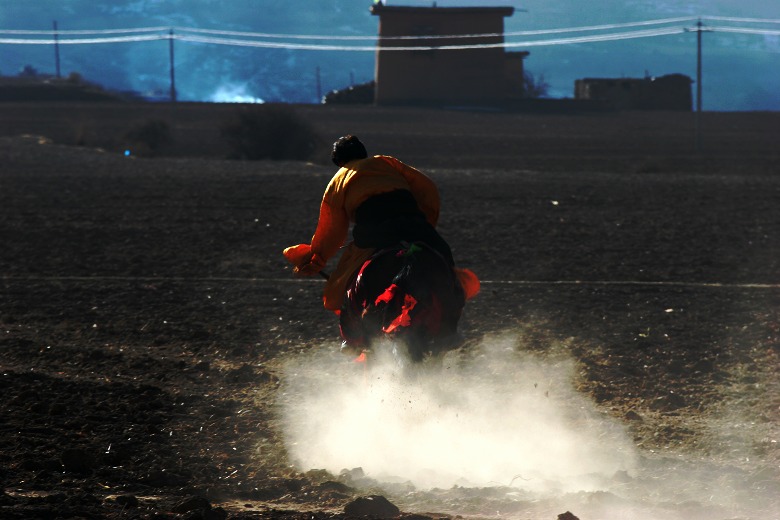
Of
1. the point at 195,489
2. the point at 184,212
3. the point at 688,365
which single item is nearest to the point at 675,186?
the point at 184,212

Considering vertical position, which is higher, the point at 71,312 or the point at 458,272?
the point at 458,272

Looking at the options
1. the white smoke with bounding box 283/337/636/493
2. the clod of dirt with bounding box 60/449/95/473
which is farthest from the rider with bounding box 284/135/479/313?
the clod of dirt with bounding box 60/449/95/473

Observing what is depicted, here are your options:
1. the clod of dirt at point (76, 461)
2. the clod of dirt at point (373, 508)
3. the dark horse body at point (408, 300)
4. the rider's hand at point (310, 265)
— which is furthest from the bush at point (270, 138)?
the clod of dirt at point (373, 508)

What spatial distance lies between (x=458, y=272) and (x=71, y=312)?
4547 mm

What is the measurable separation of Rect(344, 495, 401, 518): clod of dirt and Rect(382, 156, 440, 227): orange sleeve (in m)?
1.87

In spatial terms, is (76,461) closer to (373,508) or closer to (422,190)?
(373,508)

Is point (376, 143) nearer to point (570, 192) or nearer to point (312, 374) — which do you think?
point (570, 192)

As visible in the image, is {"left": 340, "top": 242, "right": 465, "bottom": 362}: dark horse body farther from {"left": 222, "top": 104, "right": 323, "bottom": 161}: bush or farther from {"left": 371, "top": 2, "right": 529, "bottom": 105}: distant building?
{"left": 371, "top": 2, "right": 529, "bottom": 105}: distant building

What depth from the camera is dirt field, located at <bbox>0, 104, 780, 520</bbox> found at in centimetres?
525

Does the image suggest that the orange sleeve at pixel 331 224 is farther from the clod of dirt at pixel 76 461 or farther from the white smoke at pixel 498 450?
the clod of dirt at pixel 76 461

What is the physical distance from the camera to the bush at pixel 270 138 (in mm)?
25891

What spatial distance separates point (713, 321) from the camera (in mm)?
9031

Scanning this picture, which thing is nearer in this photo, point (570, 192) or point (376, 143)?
point (570, 192)

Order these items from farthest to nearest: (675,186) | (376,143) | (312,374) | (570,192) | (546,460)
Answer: (376,143)
(675,186)
(570,192)
(312,374)
(546,460)
